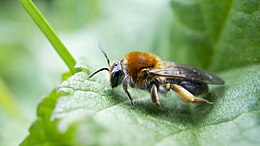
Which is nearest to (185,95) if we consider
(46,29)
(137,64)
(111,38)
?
(137,64)

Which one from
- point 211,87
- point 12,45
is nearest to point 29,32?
point 12,45

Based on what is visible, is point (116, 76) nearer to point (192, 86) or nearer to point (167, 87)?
point (167, 87)

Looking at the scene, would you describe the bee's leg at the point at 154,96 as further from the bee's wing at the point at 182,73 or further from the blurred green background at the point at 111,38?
the blurred green background at the point at 111,38

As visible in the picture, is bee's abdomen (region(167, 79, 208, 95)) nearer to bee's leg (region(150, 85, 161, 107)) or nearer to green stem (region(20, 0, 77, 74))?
bee's leg (region(150, 85, 161, 107))

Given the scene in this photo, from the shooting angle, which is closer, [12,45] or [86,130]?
[86,130]

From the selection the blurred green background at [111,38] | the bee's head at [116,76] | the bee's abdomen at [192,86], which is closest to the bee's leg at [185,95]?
the bee's abdomen at [192,86]

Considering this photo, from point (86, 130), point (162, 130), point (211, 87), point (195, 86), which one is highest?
point (86, 130)

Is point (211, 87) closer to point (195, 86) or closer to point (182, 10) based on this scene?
point (195, 86)
